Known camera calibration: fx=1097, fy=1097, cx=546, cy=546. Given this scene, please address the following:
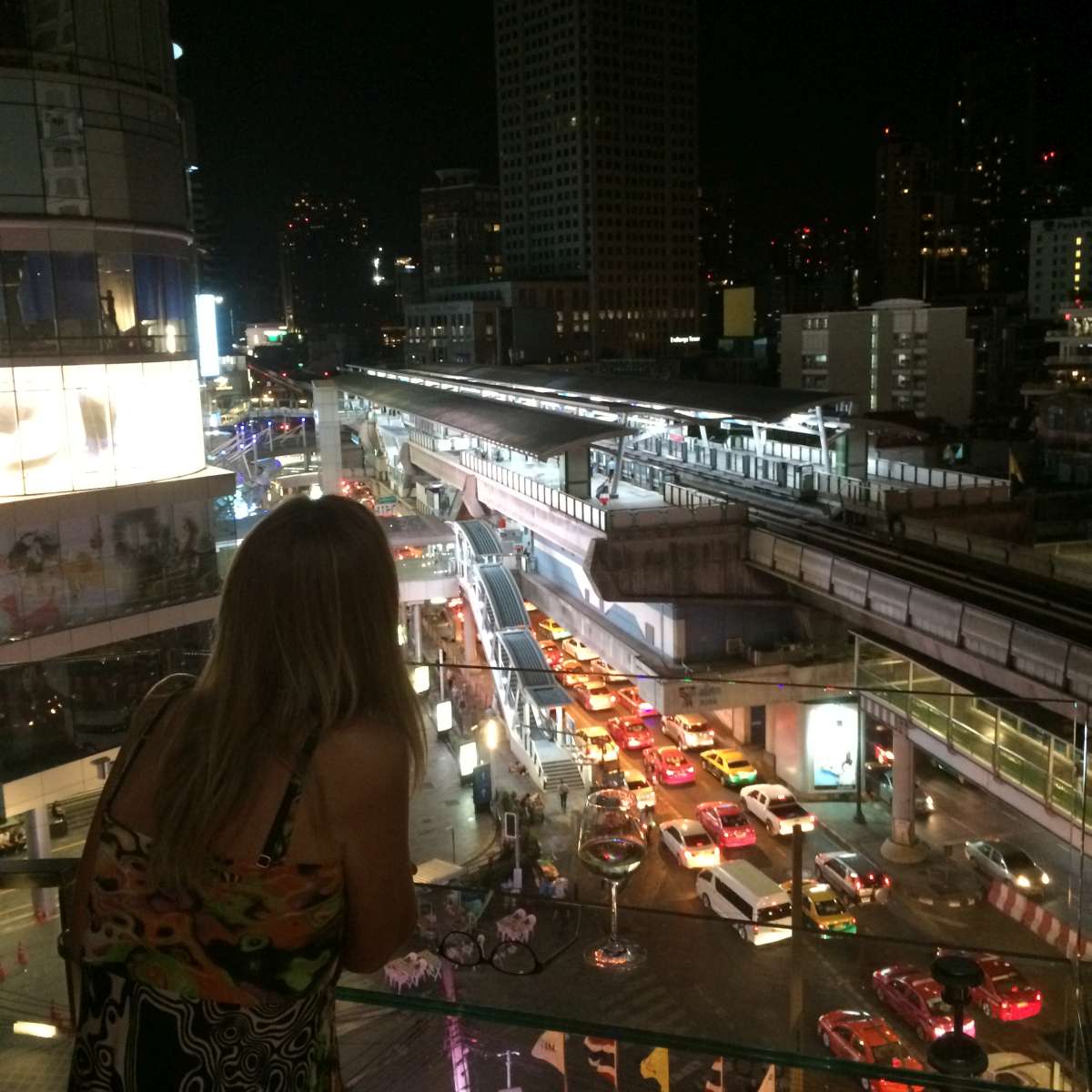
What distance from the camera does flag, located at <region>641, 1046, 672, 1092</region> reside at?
8.12 feet

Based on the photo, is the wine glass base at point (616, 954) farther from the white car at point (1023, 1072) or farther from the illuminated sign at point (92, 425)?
the illuminated sign at point (92, 425)

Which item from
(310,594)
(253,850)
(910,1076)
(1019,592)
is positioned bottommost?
(1019,592)

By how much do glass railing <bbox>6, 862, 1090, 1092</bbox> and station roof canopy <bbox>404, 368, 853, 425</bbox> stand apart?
1960 cm

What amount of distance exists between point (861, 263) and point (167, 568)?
107m

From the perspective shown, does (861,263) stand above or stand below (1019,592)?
above

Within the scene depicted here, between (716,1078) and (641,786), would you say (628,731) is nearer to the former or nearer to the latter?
(641,786)

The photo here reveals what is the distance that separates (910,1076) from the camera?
2199mm

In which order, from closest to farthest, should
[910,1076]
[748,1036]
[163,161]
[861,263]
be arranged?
[910,1076], [748,1036], [163,161], [861,263]

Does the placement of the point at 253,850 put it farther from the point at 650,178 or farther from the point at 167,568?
the point at 650,178

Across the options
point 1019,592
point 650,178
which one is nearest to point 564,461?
point 1019,592

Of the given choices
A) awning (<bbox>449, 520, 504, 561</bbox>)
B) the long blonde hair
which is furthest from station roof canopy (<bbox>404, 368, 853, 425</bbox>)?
the long blonde hair

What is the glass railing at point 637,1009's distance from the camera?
2.41 meters

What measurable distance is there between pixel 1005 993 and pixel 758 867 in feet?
10.5

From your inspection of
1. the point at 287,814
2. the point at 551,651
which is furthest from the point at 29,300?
the point at 287,814
